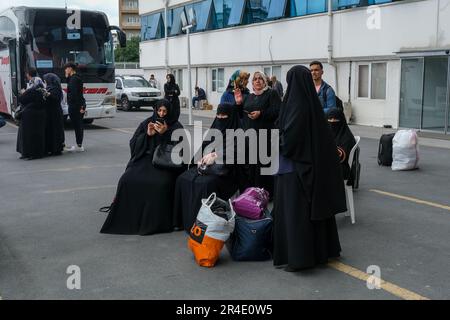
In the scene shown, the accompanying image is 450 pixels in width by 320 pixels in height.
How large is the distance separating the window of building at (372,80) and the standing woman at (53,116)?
36.5 ft

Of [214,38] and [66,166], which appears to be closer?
[66,166]

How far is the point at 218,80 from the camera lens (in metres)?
29.0

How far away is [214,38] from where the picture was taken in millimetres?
28797

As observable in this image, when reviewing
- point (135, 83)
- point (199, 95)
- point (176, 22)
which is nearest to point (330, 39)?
point (199, 95)

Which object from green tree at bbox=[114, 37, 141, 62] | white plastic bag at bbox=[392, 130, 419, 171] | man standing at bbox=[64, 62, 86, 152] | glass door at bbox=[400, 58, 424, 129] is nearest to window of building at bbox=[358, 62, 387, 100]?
glass door at bbox=[400, 58, 424, 129]

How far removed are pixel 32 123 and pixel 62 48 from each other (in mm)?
5250

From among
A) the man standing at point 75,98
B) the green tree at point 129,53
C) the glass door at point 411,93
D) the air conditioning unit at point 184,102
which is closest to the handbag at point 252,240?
the man standing at point 75,98

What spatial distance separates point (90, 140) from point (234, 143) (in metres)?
9.73

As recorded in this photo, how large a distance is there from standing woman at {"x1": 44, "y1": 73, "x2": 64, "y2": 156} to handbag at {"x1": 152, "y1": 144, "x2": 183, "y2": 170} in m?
6.35

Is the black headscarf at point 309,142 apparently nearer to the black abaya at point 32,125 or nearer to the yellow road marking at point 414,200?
the yellow road marking at point 414,200

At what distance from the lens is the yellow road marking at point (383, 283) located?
174 inches

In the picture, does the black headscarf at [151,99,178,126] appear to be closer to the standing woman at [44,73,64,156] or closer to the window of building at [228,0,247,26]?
the standing woman at [44,73,64,156]
